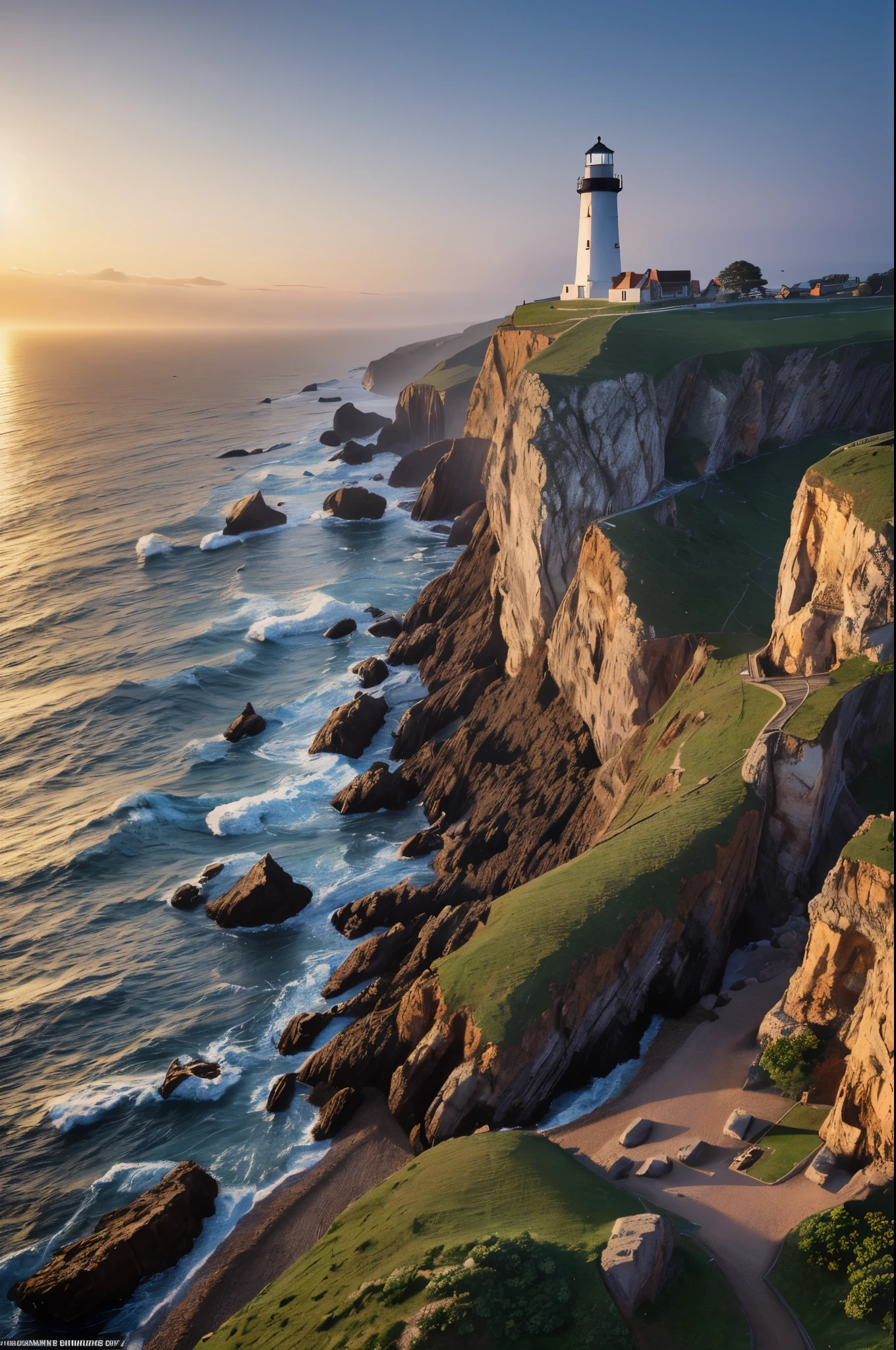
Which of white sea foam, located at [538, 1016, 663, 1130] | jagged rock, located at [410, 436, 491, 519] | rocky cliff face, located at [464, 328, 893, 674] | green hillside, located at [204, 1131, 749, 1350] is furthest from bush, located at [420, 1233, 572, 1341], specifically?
jagged rock, located at [410, 436, 491, 519]

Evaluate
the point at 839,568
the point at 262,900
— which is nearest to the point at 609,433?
the point at 839,568

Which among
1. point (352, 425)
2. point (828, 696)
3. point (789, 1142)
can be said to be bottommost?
point (789, 1142)

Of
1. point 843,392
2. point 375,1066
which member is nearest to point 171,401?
point 843,392

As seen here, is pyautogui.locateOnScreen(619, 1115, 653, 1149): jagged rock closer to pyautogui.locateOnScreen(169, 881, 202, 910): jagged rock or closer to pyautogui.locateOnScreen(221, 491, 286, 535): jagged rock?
pyautogui.locateOnScreen(169, 881, 202, 910): jagged rock

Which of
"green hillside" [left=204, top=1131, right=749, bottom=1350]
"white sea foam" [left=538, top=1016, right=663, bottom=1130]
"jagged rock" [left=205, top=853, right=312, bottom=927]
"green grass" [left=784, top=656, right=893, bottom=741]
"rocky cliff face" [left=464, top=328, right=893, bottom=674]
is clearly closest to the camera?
"green hillside" [left=204, top=1131, right=749, bottom=1350]

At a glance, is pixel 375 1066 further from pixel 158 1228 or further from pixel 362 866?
pixel 362 866

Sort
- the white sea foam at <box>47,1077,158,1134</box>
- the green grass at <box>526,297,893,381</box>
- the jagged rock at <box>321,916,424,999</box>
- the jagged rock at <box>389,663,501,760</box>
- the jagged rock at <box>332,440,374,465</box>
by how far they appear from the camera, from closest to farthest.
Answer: the white sea foam at <box>47,1077,158,1134</box> → the jagged rock at <box>321,916,424,999</box> → the jagged rock at <box>389,663,501,760</box> → the green grass at <box>526,297,893,381</box> → the jagged rock at <box>332,440,374,465</box>

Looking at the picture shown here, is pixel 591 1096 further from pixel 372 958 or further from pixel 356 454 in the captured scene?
pixel 356 454

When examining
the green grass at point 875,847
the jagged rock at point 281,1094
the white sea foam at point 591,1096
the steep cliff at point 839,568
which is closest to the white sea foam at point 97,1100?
the jagged rock at point 281,1094
